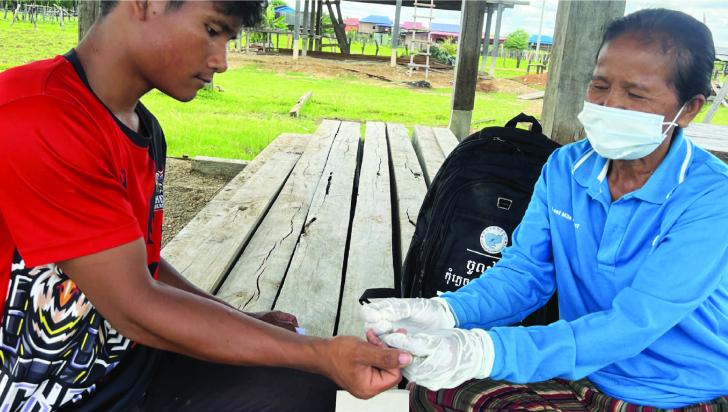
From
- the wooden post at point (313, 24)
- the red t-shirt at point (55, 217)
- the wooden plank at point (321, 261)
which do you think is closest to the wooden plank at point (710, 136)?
the wooden plank at point (321, 261)

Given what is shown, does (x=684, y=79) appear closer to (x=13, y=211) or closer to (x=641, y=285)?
(x=641, y=285)

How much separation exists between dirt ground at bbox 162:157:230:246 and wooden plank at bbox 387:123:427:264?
167cm

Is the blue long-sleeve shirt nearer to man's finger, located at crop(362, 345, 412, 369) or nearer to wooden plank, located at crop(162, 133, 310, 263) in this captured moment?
man's finger, located at crop(362, 345, 412, 369)

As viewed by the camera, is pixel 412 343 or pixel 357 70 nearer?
pixel 412 343

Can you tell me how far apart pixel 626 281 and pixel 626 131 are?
399 mm

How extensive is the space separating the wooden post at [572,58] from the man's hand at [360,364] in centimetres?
175

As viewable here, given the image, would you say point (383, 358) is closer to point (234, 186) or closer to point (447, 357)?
point (447, 357)

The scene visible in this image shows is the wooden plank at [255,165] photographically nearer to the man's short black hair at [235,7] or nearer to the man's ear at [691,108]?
the man's short black hair at [235,7]

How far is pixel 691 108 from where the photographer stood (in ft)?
5.62

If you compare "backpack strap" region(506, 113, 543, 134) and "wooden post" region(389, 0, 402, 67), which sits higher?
"wooden post" region(389, 0, 402, 67)

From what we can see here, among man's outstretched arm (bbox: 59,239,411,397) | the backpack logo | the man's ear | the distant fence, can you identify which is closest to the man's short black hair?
man's outstretched arm (bbox: 59,239,411,397)

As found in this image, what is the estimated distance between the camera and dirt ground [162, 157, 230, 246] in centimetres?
502

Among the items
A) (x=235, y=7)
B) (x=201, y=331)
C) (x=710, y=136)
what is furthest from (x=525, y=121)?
(x=710, y=136)

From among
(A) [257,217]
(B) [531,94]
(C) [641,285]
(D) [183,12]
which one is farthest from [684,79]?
(B) [531,94]
